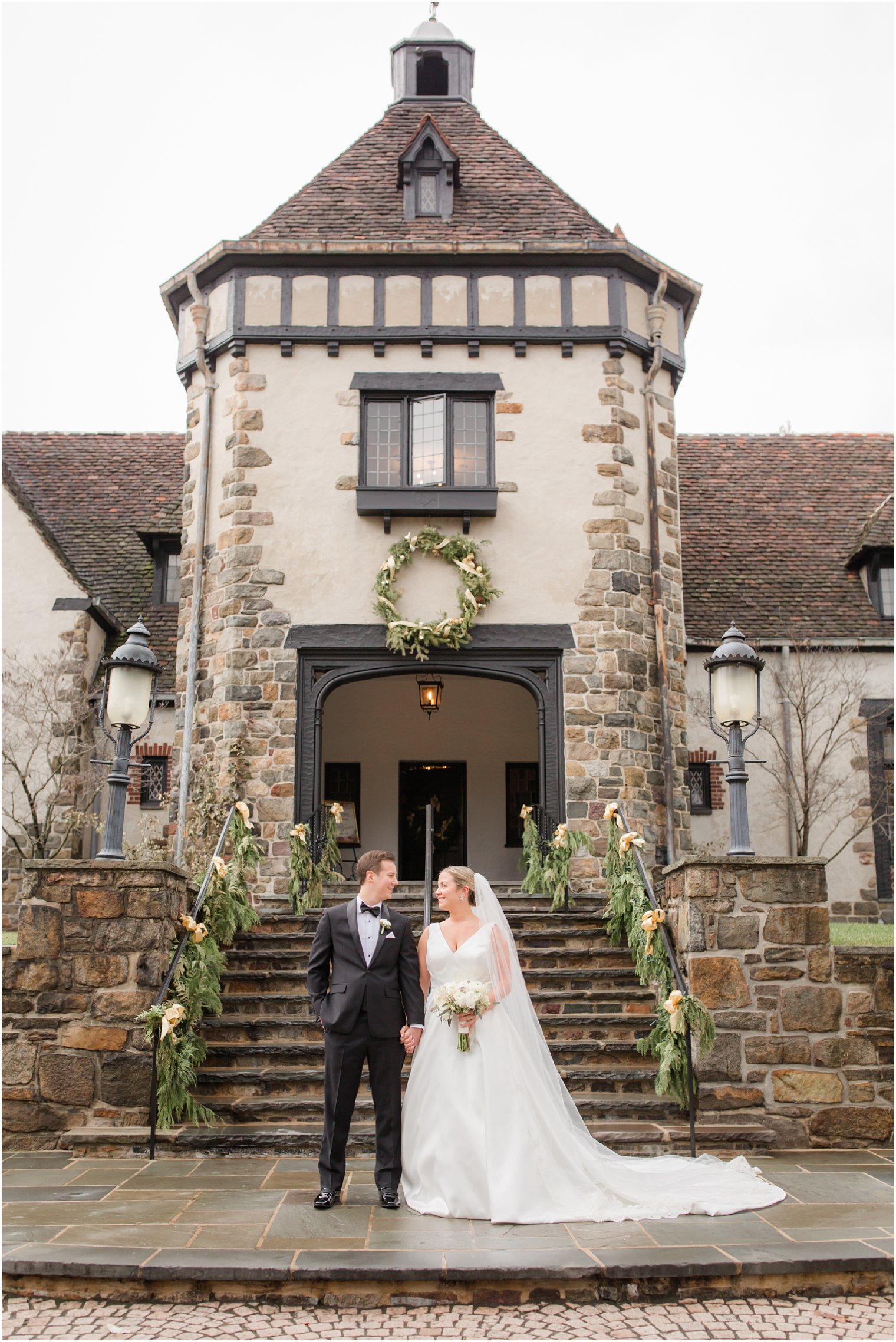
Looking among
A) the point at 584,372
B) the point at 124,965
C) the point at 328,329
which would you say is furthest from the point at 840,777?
the point at 124,965

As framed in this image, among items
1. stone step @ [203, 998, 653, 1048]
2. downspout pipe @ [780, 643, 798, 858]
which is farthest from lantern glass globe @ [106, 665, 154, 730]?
downspout pipe @ [780, 643, 798, 858]

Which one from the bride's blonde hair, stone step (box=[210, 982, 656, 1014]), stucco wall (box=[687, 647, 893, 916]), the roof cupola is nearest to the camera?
the bride's blonde hair

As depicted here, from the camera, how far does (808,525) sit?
1767 cm

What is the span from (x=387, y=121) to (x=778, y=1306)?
50.8 ft

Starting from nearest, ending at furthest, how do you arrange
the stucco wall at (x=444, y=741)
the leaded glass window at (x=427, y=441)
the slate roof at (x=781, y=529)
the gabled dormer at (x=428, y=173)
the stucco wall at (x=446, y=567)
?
the stucco wall at (x=446, y=567) → the leaded glass window at (x=427, y=441) → the gabled dormer at (x=428, y=173) → the slate roof at (x=781, y=529) → the stucco wall at (x=444, y=741)

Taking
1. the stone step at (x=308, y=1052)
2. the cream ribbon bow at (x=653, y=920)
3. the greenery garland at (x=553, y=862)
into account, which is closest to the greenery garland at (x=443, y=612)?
the greenery garland at (x=553, y=862)

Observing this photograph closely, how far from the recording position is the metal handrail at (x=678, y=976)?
7.31 m

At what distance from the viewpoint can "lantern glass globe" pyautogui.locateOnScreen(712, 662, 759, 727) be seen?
28.9ft

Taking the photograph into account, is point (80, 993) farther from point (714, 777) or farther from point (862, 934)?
point (714, 777)

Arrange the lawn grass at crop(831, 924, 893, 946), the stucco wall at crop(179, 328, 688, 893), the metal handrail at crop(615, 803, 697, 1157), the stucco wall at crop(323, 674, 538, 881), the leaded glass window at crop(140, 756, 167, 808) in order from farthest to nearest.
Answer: the stucco wall at crop(323, 674, 538, 881)
the leaded glass window at crop(140, 756, 167, 808)
the stucco wall at crop(179, 328, 688, 893)
the lawn grass at crop(831, 924, 893, 946)
the metal handrail at crop(615, 803, 697, 1157)

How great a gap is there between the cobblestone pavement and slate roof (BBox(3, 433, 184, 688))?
35.5ft

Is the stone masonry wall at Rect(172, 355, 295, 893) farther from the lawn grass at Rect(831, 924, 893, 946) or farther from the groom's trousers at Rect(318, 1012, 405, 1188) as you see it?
the groom's trousers at Rect(318, 1012, 405, 1188)

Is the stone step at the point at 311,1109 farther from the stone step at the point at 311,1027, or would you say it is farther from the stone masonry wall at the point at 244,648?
the stone masonry wall at the point at 244,648

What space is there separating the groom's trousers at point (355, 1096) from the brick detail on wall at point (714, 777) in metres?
9.66
